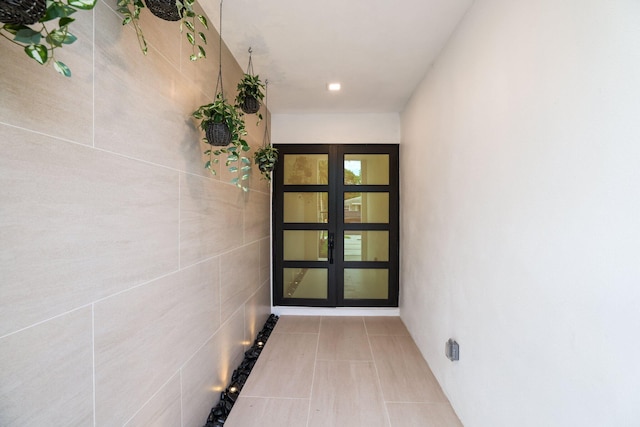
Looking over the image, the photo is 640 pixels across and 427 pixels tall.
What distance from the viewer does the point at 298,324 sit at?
3.40m

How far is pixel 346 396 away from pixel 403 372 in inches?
23.3

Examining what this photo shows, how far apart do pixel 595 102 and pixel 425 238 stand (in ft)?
5.91

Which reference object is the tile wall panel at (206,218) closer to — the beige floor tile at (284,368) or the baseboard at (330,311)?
the beige floor tile at (284,368)

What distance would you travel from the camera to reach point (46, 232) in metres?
0.81

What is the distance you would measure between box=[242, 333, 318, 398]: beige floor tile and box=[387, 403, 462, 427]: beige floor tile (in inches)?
24.6

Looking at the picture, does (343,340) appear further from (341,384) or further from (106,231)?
(106,231)

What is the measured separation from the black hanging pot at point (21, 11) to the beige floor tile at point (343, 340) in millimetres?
2730

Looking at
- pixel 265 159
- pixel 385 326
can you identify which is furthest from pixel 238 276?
pixel 385 326

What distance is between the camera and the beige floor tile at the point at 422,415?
5.96 feet

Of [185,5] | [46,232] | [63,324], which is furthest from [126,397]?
[185,5]

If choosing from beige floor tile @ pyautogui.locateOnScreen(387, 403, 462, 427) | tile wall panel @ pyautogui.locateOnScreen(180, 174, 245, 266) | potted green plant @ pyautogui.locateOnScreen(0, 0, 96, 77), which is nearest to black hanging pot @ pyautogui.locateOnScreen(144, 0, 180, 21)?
potted green plant @ pyautogui.locateOnScreen(0, 0, 96, 77)

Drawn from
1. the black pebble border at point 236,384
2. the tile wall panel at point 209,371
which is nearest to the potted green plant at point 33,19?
the tile wall panel at point 209,371

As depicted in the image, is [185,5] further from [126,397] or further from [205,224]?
[126,397]

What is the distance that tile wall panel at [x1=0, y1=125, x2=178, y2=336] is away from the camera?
729 mm
